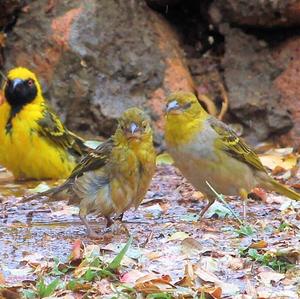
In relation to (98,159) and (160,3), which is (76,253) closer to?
(98,159)

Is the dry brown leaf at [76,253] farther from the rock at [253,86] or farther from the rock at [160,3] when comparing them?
the rock at [160,3]

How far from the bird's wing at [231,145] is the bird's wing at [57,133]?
2.05m

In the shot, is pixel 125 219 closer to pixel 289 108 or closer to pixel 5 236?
pixel 5 236

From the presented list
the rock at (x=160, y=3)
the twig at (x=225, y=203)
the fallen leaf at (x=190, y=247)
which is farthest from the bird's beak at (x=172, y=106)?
the rock at (x=160, y=3)

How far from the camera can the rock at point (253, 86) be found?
902cm

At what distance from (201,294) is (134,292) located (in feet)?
1.01

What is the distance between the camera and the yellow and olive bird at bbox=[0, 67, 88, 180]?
8188mm

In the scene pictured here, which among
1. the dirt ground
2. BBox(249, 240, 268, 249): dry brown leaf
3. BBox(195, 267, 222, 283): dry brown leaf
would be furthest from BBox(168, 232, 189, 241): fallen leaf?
BBox(195, 267, 222, 283): dry brown leaf

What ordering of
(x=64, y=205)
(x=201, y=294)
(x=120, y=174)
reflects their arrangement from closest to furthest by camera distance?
1. (x=201, y=294)
2. (x=120, y=174)
3. (x=64, y=205)

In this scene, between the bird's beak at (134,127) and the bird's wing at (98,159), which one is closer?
the bird's beak at (134,127)

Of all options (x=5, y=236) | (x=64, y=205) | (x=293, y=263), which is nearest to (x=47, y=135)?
(x=64, y=205)

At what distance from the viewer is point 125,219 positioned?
6.38 m

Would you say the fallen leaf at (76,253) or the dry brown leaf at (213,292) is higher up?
the fallen leaf at (76,253)

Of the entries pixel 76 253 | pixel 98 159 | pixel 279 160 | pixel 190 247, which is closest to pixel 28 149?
pixel 279 160
